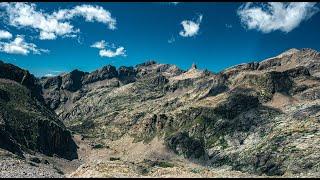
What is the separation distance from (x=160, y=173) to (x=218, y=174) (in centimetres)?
1192

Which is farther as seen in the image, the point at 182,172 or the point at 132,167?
the point at 132,167

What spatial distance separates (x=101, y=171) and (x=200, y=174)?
20.1 metres

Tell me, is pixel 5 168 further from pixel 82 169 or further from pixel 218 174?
pixel 218 174

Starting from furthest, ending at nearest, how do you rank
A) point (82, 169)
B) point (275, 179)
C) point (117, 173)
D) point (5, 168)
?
1. point (5, 168)
2. point (82, 169)
3. point (117, 173)
4. point (275, 179)

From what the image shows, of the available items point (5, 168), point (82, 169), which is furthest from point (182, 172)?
point (5, 168)

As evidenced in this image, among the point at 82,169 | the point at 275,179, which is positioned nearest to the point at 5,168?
the point at 82,169

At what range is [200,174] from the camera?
93.4 metres

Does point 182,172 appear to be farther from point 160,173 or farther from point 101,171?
point 101,171

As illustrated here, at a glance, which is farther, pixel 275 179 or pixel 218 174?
pixel 218 174

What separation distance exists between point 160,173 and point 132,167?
431 inches

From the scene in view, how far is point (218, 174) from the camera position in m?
95.4

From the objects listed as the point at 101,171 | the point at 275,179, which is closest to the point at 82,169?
the point at 101,171

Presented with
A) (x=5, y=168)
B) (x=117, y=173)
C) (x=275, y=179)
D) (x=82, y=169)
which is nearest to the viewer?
(x=275, y=179)

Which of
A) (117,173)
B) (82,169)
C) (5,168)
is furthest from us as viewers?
(5,168)
